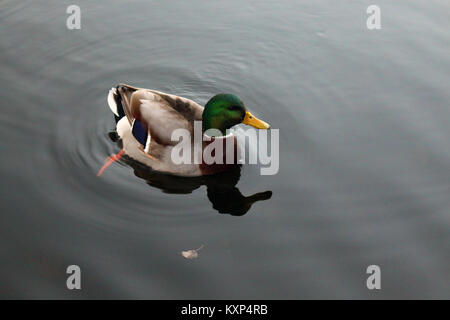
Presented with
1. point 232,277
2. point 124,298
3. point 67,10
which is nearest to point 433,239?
point 232,277

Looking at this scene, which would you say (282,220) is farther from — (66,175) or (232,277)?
→ (66,175)

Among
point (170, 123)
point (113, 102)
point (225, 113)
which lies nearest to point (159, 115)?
point (170, 123)

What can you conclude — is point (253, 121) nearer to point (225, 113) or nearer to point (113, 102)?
point (225, 113)

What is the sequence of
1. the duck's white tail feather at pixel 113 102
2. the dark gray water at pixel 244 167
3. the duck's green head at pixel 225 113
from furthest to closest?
the duck's white tail feather at pixel 113 102 < the duck's green head at pixel 225 113 < the dark gray water at pixel 244 167

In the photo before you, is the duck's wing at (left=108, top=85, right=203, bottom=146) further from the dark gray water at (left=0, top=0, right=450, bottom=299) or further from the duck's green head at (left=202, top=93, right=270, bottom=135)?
the dark gray water at (left=0, top=0, right=450, bottom=299)

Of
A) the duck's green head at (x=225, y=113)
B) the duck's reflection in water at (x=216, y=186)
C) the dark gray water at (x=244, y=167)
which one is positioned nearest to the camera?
the dark gray water at (x=244, y=167)

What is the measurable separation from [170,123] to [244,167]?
2.92 ft

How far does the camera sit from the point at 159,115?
17.3ft

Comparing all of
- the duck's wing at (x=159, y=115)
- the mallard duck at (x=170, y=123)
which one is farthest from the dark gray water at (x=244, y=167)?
the duck's wing at (x=159, y=115)

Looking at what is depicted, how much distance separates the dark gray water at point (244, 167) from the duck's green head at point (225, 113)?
0.50m

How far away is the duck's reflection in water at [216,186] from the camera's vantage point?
5008 millimetres

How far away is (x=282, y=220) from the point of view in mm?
4789

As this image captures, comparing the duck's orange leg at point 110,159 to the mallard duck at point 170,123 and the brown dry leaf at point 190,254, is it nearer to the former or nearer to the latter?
the mallard duck at point 170,123

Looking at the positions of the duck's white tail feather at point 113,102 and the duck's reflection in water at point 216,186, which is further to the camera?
the duck's white tail feather at point 113,102
